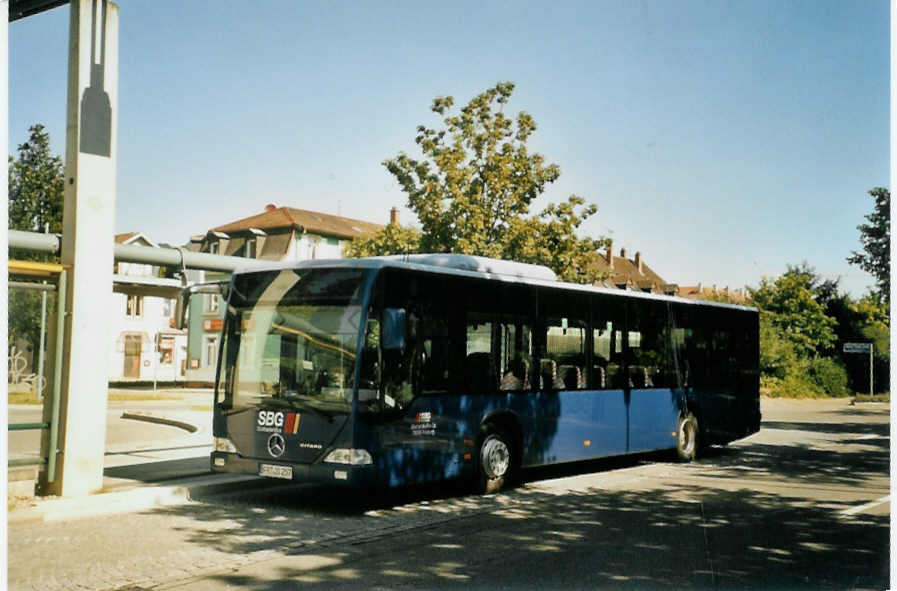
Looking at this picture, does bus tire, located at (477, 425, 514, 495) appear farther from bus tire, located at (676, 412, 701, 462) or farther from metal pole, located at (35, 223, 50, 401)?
metal pole, located at (35, 223, 50, 401)

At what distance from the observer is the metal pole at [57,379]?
9.98 m

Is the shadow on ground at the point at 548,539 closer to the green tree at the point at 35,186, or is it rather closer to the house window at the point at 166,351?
the green tree at the point at 35,186

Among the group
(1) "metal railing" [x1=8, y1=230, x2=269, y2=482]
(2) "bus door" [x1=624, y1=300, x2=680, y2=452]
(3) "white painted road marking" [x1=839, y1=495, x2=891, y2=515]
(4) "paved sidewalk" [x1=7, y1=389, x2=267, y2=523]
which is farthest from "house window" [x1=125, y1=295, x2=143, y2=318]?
(3) "white painted road marking" [x1=839, y1=495, x2=891, y2=515]

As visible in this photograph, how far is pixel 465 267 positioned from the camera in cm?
1216

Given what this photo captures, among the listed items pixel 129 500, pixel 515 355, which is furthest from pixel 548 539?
pixel 129 500

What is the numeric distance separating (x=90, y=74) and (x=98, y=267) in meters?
2.18

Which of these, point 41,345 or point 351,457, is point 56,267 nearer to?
point 41,345

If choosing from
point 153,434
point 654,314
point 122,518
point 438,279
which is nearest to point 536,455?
point 438,279

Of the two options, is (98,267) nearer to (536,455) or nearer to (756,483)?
(536,455)

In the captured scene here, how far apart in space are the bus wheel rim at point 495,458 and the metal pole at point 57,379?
194 inches

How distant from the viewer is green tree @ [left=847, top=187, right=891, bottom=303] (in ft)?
43.3

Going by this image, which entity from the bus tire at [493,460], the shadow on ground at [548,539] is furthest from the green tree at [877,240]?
the bus tire at [493,460]

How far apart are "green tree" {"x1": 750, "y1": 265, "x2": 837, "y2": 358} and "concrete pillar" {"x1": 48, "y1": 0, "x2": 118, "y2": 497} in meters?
24.5

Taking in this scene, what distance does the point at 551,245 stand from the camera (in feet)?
80.5
